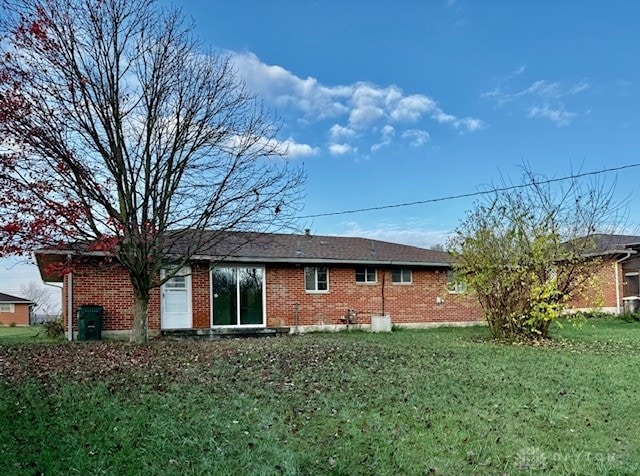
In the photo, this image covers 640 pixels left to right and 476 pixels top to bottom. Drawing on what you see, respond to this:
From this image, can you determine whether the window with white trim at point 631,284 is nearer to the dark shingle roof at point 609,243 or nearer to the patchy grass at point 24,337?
the dark shingle roof at point 609,243

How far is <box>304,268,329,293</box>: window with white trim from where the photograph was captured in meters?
17.2

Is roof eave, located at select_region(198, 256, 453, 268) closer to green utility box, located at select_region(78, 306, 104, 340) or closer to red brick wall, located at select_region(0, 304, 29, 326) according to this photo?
green utility box, located at select_region(78, 306, 104, 340)

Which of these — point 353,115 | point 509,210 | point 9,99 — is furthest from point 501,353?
point 9,99

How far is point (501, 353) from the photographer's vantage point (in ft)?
34.4

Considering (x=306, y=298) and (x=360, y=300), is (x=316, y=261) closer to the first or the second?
(x=306, y=298)

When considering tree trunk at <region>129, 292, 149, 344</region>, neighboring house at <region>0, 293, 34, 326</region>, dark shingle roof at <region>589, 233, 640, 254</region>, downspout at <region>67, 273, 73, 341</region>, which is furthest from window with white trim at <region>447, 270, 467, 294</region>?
neighboring house at <region>0, 293, 34, 326</region>

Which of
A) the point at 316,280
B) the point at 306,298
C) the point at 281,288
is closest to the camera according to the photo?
the point at 281,288

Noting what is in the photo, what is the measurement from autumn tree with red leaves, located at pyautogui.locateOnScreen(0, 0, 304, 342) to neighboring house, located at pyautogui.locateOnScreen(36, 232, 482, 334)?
1.59 metres

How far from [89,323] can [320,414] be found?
10208 millimetres

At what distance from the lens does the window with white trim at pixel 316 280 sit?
1725 cm

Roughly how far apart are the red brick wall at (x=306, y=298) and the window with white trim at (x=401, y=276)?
0.47ft

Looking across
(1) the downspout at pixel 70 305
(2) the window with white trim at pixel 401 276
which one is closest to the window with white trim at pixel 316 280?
(2) the window with white trim at pixel 401 276

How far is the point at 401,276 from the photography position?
18578mm

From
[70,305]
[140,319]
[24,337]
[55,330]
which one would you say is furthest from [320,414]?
[24,337]
